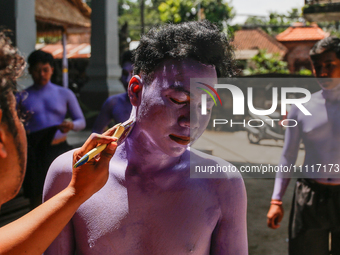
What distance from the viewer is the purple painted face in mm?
1184

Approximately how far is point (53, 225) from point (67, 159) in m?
0.43

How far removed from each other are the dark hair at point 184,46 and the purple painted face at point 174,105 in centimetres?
3

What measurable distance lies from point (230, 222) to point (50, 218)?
0.66m

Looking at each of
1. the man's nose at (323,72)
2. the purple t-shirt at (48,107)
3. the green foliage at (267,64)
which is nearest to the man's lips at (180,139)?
the man's nose at (323,72)

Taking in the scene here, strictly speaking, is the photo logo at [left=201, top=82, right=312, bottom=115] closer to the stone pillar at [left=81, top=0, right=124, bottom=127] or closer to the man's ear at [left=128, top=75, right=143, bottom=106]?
the man's ear at [left=128, top=75, right=143, bottom=106]

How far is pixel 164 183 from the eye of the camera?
4.31 feet

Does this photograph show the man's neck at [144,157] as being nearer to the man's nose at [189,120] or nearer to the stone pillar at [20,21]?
the man's nose at [189,120]

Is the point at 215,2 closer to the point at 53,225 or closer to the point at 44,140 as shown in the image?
the point at 44,140

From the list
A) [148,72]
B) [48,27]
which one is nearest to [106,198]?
A: [148,72]

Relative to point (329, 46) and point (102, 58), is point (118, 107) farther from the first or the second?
point (102, 58)

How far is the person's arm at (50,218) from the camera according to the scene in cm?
90

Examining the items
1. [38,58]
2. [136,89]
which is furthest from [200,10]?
[136,89]

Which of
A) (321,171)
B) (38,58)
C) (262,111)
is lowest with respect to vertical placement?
(321,171)

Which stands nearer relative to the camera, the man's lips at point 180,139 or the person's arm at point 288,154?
the man's lips at point 180,139
